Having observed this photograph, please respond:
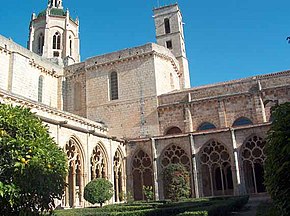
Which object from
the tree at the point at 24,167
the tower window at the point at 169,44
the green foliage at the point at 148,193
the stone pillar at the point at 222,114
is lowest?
the green foliage at the point at 148,193

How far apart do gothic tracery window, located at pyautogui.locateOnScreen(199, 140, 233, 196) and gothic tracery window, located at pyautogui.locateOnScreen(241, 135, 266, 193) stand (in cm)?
110

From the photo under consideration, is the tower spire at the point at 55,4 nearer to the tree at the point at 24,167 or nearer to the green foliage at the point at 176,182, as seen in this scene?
the green foliage at the point at 176,182

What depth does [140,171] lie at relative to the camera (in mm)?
21703

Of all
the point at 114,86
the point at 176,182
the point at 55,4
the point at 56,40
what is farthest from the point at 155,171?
the point at 55,4

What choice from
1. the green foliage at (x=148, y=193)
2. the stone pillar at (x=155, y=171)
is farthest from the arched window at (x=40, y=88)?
the green foliage at (x=148, y=193)

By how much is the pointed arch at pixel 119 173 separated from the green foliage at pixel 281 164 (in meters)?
17.0

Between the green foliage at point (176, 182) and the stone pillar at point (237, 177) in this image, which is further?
the stone pillar at point (237, 177)

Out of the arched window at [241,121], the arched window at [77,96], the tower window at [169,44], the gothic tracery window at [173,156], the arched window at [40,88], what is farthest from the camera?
the tower window at [169,44]

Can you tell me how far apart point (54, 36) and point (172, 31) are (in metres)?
12.9

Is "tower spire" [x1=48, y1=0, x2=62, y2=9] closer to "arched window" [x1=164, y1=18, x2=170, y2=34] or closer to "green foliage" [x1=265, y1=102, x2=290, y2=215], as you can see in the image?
"arched window" [x1=164, y1=18, x2=170, y2=34]

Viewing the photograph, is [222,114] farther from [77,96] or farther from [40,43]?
[40,43]

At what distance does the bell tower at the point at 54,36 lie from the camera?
3428 cm

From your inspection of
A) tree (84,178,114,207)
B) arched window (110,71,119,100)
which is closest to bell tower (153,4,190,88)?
arched window (110,71,119,100)

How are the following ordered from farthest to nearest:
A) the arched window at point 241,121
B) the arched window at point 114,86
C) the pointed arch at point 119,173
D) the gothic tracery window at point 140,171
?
the arched window at point 114,86 < the arched window at point 241,121 < the gothic tracery window at point 140,171 < the pointed arch at point 119,173
